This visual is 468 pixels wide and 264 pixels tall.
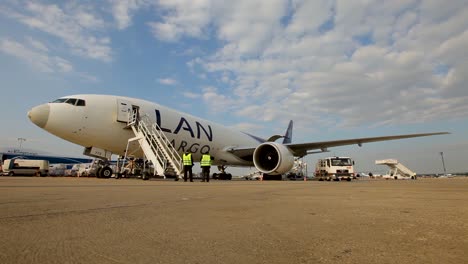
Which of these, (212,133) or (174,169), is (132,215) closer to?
(174,169)

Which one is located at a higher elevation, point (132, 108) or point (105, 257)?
point (132, 108)

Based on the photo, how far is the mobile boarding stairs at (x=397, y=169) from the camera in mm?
39312

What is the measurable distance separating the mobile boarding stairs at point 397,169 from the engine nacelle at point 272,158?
90.9ft

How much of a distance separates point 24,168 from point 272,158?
26.6 m

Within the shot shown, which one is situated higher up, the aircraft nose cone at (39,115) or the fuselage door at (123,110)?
the fuselage door at (123,110)

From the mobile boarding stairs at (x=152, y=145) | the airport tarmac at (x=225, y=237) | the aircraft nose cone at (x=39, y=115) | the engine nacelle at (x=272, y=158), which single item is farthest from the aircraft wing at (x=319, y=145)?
the airport tarmac at (x=225, y=237)

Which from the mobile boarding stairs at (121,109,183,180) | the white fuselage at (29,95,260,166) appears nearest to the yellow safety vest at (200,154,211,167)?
the mobile boarding stairs at (121,109,183,180)

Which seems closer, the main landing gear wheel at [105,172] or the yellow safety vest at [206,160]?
the yellow safety vest at [206,160]

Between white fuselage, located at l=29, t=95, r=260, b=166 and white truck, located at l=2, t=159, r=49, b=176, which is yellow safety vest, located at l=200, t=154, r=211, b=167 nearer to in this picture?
white fuselage, located at l=29, t=95, r=260, b=166

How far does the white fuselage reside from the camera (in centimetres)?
1187

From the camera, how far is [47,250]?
151cm

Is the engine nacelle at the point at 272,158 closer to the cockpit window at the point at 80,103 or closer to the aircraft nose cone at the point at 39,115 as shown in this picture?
the cockpit window at the point at 80,103

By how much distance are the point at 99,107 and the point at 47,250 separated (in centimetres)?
1260

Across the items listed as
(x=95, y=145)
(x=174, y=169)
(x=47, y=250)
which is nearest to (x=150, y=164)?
(x=174, y=169)
